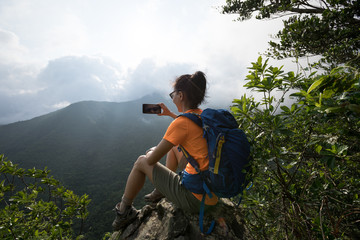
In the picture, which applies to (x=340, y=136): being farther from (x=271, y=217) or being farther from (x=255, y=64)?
(x=271, y=217)

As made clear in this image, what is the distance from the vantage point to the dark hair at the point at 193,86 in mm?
2365

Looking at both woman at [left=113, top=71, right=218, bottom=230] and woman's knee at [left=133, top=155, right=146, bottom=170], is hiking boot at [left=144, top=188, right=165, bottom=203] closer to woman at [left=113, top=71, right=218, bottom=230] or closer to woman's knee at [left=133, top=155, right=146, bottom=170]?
woman at [left=113, top=71, right=218, bottom=230]

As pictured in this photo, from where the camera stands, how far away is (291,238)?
176 centimetres

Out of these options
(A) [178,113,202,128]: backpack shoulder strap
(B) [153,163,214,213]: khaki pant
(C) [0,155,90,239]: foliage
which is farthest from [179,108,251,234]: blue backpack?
(C) [0,155,90,239]: foliage

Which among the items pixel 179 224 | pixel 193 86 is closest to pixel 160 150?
pixel 193 86

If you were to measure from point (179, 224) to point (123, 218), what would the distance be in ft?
3.08

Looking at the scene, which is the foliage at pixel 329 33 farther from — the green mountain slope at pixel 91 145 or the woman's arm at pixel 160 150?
the green mountain slope at pixel 91 145

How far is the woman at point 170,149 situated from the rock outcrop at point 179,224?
189 millimetres

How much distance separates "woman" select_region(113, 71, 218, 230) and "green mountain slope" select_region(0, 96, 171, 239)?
39913 millimetres

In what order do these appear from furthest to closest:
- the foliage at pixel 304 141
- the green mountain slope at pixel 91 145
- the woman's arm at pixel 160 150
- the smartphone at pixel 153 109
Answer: the green mountain slope at pixel 91 145, the smartphone at pixel 153 109, the woman's arm at pixel 160 150, the foliage at pixel 304 141

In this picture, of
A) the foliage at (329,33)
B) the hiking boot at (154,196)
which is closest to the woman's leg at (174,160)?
the hiking boot at (154,196)

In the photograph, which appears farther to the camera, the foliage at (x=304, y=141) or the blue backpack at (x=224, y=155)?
the blue backpack at (x=224, y=155)

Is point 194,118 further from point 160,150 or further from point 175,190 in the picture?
point 175,190

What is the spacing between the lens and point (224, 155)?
175 cm
